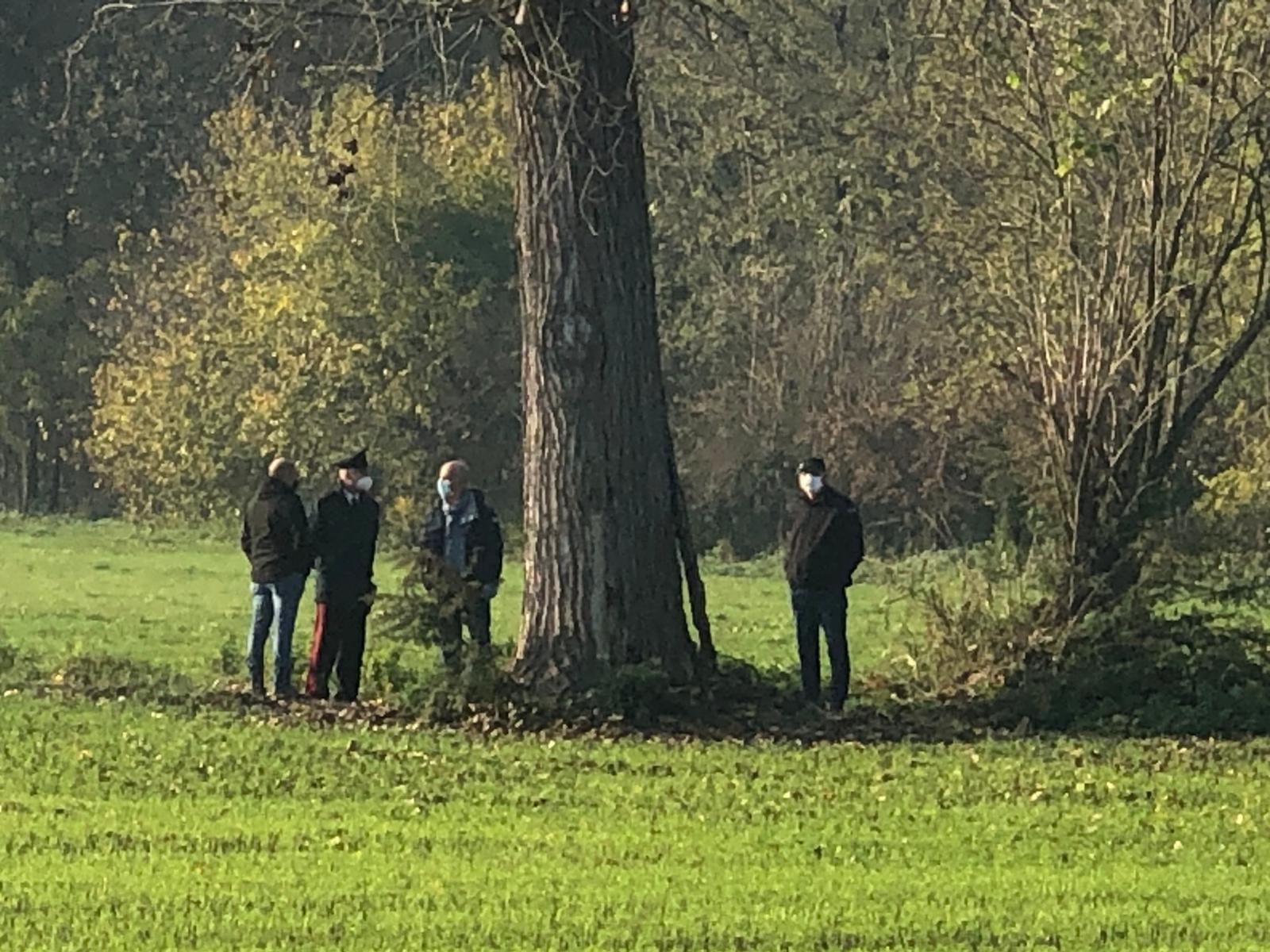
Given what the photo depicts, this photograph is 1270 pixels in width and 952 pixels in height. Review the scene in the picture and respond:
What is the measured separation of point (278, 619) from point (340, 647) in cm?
46

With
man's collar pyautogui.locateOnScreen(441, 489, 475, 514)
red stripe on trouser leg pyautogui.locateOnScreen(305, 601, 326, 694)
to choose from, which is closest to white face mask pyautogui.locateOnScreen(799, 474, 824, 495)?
man's collar pyautogui.locateOnScreen(441, 489, 475, 514)

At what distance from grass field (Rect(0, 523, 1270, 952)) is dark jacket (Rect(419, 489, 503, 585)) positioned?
1.84 m

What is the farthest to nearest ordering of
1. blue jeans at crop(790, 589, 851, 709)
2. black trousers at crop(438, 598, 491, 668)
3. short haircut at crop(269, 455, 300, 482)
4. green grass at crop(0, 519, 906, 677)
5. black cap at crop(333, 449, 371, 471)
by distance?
green grass at crop(0, 519, 906, 677) → black cap at crop(333, 449, 371, 471) → short haircut at crop(269, 455, 300, 482) → blue jeans at crop(790, 589, 851, 709) → black trousers at crop(438, 598, 491, 668)

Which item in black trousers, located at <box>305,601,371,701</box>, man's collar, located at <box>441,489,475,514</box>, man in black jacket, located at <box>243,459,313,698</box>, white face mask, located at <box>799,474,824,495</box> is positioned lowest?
black trousers, located at <box>305,601,371,701</box>

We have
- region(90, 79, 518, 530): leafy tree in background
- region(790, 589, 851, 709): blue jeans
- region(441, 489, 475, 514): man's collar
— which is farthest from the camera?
region(90, 79, 518, 530): leafy tree in background

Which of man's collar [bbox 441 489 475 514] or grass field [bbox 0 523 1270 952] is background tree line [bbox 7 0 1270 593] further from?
grass field [bbox 0 523 1270 952]

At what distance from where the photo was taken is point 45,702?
18.7 m

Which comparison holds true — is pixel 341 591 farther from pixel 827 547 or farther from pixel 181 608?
pixel 181 608

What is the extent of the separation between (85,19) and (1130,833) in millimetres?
48441

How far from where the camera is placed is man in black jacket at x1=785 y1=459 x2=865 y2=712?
18797 millimetres

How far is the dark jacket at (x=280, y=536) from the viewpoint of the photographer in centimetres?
1916

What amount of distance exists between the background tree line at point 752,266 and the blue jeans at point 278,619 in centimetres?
278

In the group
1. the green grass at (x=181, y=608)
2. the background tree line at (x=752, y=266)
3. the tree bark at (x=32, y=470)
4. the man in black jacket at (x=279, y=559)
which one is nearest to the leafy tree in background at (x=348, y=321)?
the background tree line at (x=752, y=266)

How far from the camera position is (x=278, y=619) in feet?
63.0
